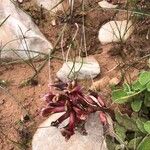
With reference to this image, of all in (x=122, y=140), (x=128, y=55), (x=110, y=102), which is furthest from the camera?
(x=128, y=55)

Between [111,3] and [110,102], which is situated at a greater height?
[111,3]

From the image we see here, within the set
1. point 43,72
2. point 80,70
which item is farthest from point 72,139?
point 43,72

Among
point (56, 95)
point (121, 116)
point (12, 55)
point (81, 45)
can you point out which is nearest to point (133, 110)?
point (121, 116)

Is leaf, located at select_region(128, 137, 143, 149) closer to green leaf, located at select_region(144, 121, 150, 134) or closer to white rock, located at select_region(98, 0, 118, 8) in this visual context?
green leaf, located at select_region(144, 121, 150, 134)

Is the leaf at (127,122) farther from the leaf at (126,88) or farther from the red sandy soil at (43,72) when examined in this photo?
the red sandy soil at (43,72)

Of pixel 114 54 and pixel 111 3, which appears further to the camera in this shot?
pixel 111 3

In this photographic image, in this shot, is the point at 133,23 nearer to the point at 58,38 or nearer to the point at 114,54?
the point at 114,54

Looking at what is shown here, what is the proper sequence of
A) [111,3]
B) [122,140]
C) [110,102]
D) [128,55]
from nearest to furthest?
[122,140]
[110,102]
[128,55]
[111,3]

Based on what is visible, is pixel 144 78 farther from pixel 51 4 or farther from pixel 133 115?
pixel 51 4
